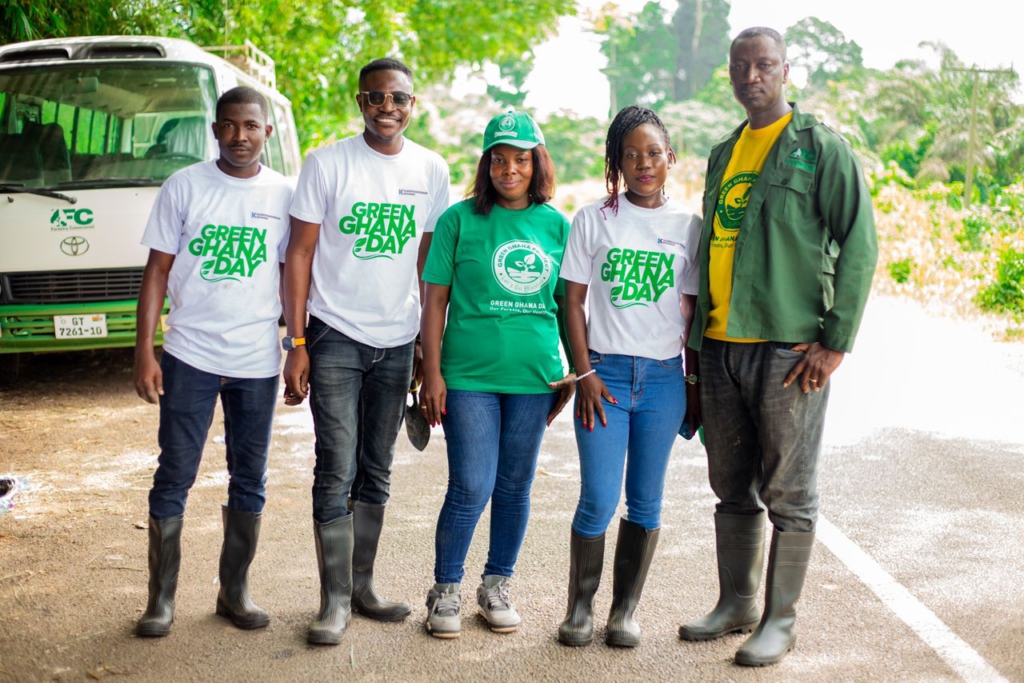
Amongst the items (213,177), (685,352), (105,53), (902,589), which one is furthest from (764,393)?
(105,53)

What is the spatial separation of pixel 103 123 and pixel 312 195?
5.28 meters

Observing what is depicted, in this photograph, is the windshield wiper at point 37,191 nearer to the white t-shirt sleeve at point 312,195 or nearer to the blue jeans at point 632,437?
the white t-shirt sleeve at point 312,195

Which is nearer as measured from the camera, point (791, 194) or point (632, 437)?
point (791, 194)

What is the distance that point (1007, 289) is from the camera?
44.0 ft

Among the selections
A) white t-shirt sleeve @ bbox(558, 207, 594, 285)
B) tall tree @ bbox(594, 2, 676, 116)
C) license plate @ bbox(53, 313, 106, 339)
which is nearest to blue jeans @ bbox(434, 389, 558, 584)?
white t-shirt sleeve @ bbox(558, 207, 594, 285)

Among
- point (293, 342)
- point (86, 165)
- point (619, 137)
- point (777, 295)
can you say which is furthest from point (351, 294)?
point (86, 165)

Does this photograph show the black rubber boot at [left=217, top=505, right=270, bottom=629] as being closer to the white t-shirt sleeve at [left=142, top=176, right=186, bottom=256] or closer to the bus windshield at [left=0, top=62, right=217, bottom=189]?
the white t-shirt sleeve at [left=142, top=176, right=186, bottom=256]

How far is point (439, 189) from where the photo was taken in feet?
13.2

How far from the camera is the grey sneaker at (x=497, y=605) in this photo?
395cm

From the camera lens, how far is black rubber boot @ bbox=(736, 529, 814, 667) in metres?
3.76

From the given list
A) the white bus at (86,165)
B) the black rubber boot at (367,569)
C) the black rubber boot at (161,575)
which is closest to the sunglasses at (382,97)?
the black rubber boot at (367,569)

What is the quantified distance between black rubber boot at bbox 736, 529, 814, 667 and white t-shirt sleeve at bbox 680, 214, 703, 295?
2.96 feet

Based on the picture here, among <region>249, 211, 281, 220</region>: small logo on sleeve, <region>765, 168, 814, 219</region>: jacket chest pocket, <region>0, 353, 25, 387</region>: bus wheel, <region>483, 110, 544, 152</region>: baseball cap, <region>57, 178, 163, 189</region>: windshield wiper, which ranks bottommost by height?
<region>0, 353, 25, 387</region>: bus wheel

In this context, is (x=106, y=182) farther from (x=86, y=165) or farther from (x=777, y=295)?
(x=777, y=295)
